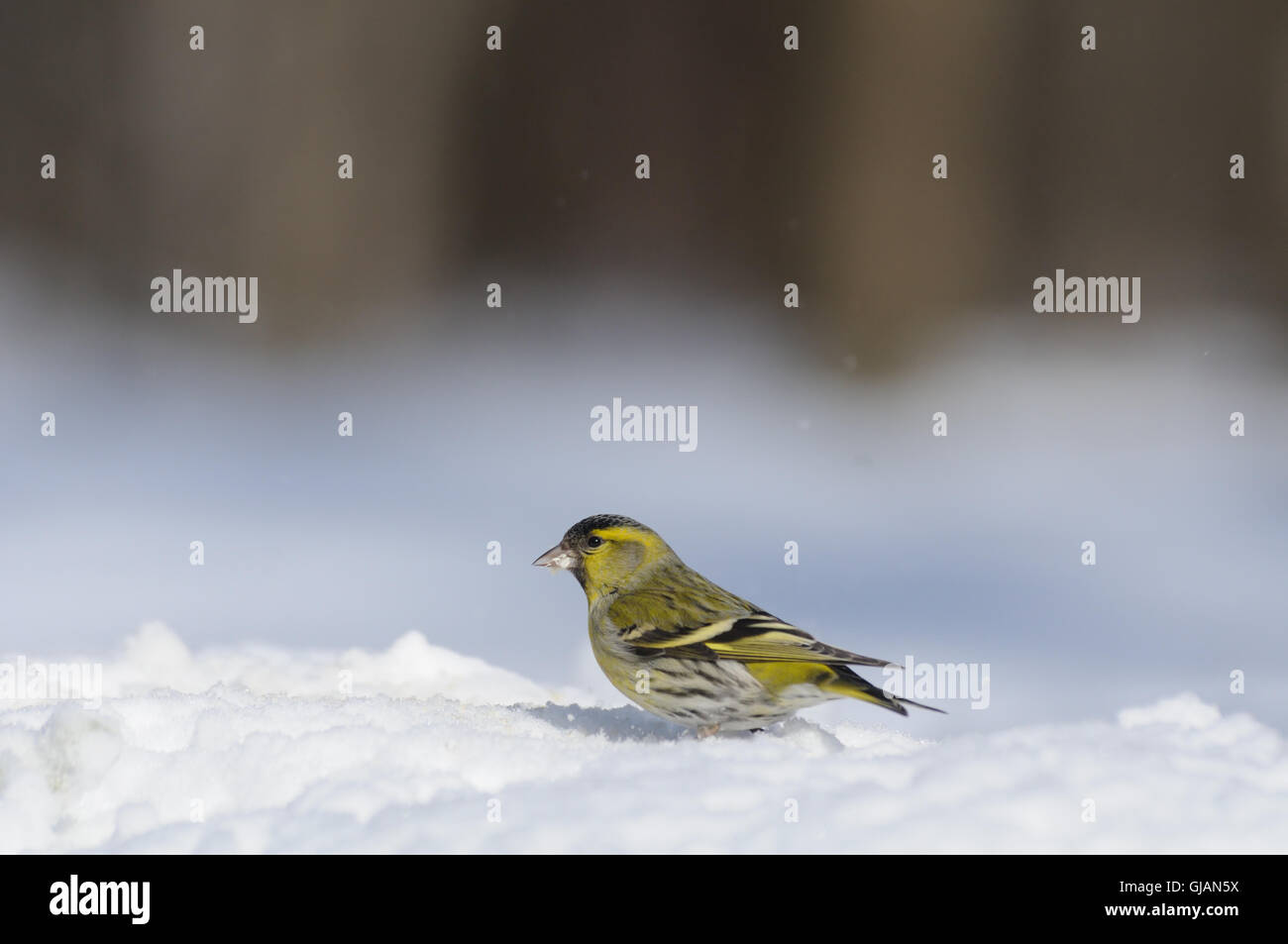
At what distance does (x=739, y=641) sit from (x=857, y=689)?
22 centimetres

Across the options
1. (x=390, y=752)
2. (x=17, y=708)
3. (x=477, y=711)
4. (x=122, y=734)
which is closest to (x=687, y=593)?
(x=477, y=711)

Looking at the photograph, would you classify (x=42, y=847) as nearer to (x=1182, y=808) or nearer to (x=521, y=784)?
(x=521, y=784)

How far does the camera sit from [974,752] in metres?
1.75

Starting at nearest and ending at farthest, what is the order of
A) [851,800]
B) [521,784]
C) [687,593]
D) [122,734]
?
[851,800], [521,784], [122,734], [687,593]

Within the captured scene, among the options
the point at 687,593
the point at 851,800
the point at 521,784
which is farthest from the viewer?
the point at 687,593

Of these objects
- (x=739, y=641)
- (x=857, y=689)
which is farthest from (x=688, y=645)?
(x=857, y=689)

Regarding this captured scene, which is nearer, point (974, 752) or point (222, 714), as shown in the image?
point (974, 752)

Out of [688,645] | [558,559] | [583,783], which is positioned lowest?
[583,783]

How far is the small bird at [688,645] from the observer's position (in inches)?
74.3

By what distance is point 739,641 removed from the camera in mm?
1940

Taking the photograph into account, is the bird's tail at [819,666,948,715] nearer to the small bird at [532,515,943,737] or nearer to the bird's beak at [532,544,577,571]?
the small bird at [532,515,943,737]

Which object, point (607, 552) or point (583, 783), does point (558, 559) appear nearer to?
point (607, 552)

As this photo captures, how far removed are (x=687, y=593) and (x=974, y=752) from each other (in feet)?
1.91

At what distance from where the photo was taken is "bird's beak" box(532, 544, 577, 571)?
2.21m
